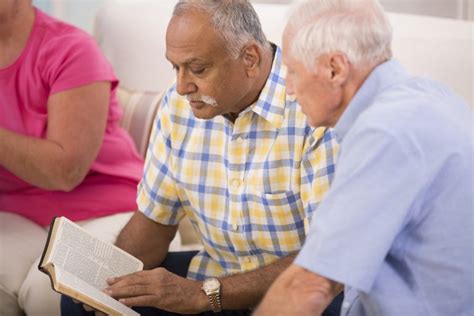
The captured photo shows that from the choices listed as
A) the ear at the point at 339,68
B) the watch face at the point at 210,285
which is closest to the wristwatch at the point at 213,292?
the watch face at the point at 210,285

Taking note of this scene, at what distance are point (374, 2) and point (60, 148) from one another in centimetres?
101

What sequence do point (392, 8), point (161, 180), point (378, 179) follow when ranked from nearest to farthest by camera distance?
point (378, 179) → point (161, 180) → point (392, 8)

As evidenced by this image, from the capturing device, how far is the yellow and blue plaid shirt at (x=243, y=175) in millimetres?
1667

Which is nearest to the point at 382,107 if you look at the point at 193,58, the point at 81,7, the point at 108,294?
the point at 193,58

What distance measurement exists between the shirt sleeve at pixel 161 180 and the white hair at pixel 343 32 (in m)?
0.60

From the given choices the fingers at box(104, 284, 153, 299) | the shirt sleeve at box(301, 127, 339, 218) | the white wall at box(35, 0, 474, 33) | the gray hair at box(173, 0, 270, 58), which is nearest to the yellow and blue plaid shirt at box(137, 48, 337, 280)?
the shirt sleeve at box(301, 127, 339, 218)

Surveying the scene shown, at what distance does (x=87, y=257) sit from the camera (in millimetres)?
1652

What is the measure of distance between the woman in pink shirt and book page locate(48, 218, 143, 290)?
0.37 meters

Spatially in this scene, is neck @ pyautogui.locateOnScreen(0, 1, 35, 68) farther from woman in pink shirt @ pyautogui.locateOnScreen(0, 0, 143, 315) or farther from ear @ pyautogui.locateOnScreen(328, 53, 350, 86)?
ear @ pyautogui.locateOnScreen(328, 53, 350, 86)

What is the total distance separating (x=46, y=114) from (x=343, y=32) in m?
1.09

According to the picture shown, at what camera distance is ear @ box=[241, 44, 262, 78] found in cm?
167

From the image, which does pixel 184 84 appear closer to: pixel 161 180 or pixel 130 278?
pixel 161 180

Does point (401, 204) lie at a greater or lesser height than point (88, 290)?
greater

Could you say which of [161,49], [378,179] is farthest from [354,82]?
[161,49]
